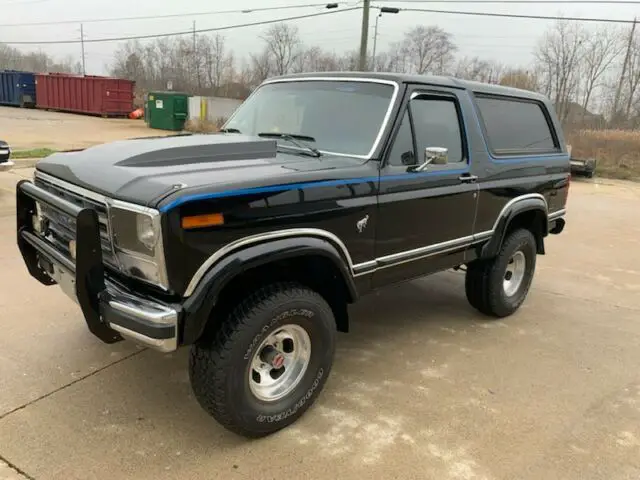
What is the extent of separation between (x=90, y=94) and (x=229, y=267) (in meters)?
35.5

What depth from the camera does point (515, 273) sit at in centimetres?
538

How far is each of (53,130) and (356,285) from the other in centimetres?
2385

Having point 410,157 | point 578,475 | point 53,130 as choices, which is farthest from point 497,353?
point 53,130

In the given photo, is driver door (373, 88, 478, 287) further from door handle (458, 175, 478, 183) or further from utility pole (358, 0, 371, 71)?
utility pole (358, 0, 371, 71)

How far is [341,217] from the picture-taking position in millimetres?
3275

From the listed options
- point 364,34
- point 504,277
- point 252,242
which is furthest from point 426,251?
point 364,34

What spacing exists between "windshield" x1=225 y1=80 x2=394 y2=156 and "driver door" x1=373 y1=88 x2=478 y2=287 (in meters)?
0.19

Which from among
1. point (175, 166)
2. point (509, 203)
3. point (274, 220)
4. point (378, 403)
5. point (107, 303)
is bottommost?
point (378, 403)

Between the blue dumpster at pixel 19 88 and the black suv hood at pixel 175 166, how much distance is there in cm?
4030

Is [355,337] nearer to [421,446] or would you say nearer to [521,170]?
[421,446]

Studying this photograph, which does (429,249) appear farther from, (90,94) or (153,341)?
(90,94)

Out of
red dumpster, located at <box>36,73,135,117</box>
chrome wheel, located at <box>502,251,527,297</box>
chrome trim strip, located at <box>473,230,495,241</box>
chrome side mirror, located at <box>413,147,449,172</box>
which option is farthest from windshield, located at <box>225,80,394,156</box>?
red dumpster, located at <box>36,73,135,117</box>

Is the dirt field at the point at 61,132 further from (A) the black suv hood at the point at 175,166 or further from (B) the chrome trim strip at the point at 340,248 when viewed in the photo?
(B) the chrome trim strip at the point at 340,248

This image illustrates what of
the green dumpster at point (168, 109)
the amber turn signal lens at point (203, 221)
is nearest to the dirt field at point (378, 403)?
the amber turn signal lens at point (203, 221)
